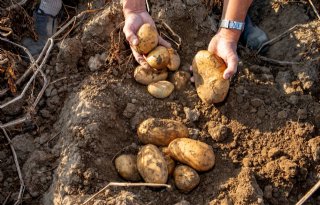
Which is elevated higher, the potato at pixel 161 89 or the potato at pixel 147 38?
the potato at pixel 147 38

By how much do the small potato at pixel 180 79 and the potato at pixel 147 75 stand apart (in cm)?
7

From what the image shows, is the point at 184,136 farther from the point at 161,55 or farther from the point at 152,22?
the point at 152,22

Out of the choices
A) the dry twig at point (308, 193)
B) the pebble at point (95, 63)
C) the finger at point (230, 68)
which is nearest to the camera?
the dry twig at point (308, 193)

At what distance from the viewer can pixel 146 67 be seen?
2.25 metres

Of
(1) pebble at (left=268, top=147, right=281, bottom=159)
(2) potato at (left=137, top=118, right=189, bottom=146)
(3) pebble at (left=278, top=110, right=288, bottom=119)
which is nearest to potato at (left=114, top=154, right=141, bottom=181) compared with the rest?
(2) potato at (left=137, top=118, right=189, bottom=146)

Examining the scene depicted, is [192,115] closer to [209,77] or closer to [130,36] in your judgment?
[209,77]

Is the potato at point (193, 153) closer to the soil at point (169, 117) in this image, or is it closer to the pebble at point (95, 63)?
the soil at point (169, 117)

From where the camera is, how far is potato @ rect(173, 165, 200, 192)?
1911 millimetres

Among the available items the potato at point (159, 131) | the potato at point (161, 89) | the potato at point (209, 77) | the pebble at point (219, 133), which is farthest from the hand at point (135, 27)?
the pebble at point (219, 133)

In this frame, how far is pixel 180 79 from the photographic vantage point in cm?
227

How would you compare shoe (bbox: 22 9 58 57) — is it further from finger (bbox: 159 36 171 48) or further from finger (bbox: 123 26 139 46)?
finger (bbox: 159 36 171 48)

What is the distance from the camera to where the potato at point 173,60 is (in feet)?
7.44

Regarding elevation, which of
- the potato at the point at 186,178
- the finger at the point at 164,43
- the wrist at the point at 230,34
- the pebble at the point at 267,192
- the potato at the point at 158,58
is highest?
the wrist at the point at 230,34

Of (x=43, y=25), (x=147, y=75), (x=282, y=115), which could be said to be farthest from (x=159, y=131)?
(x=43, y=25)
